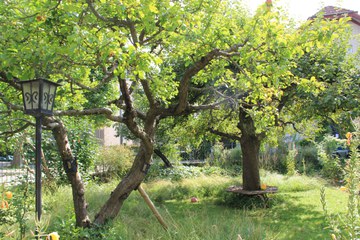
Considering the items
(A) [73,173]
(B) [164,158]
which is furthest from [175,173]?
(A) [73,173]

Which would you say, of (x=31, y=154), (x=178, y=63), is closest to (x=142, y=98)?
(x=178, y=63)

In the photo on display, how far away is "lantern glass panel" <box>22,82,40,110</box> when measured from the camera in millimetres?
3900

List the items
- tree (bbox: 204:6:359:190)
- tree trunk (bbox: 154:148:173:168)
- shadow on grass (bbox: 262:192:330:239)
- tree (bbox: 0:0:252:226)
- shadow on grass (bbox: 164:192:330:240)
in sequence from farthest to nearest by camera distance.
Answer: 1. tree trunk (bbox: 154:148:173:168)
2. shadow on grass (bbox: 262:192:330:239)
3. shadow on grass (bbox: 164:192:330:240)
4. tree (bbox: 204:6:359:190)
5. tree (bbox: 0:0:252:226)

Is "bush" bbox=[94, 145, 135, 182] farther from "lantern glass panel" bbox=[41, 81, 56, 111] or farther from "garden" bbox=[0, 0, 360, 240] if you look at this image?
"lantern glass panel" bbox=[41, 81, 56, 111]

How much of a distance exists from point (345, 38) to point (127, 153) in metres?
7.85

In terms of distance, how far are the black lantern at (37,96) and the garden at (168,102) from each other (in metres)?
0.01

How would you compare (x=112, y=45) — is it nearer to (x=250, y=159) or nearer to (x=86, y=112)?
(x=86, y=112)

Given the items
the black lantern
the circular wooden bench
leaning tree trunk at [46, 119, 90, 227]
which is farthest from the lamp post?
the circular wooden bench

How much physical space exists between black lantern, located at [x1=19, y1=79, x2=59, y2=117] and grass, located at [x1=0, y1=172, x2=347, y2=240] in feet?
4.57

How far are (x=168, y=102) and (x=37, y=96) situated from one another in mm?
2482

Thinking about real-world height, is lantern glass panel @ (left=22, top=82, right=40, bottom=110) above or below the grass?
above

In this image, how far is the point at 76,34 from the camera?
3.24 meters

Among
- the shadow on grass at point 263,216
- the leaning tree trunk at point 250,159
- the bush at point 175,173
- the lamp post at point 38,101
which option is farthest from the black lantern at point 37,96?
the bush at point 175,173

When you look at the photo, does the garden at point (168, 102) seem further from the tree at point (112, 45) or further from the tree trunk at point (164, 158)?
the tree trunk at point (164, 158)
